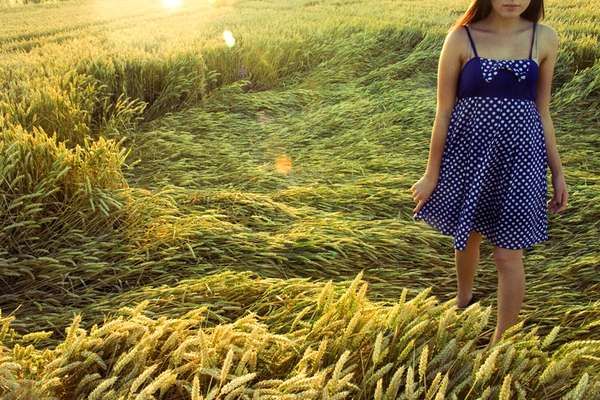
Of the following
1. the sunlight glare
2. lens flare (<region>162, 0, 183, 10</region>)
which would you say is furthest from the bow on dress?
lens flare (<region>162, 0, 183, 10</region>)

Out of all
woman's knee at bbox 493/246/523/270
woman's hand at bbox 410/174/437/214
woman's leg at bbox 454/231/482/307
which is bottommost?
woman's leg at bbox 454/231/482/307

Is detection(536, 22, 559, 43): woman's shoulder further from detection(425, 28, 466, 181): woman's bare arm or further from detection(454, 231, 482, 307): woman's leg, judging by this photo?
detection(454, 231, 482, 307): woman's leg

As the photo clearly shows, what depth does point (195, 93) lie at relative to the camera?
5254 mm

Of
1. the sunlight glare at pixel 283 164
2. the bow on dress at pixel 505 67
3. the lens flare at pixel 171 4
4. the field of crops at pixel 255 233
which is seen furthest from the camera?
the lens flare at pixel 171 4

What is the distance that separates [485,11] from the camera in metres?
1.87

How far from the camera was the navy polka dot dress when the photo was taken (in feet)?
6.00

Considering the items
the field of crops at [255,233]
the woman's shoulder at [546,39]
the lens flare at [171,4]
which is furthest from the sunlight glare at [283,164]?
the lens flare at [171,4]

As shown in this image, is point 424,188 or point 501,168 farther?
point 424,188

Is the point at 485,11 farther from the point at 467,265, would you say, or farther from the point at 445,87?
the point at 467,265

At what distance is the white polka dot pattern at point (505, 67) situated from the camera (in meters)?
1.81

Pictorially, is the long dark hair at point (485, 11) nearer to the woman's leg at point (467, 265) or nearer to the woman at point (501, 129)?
the woman at point (501, 129)

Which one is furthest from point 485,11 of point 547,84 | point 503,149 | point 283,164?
point 283,164

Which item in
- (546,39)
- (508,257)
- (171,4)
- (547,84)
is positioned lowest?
(508,257)

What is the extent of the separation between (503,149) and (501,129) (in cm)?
7
